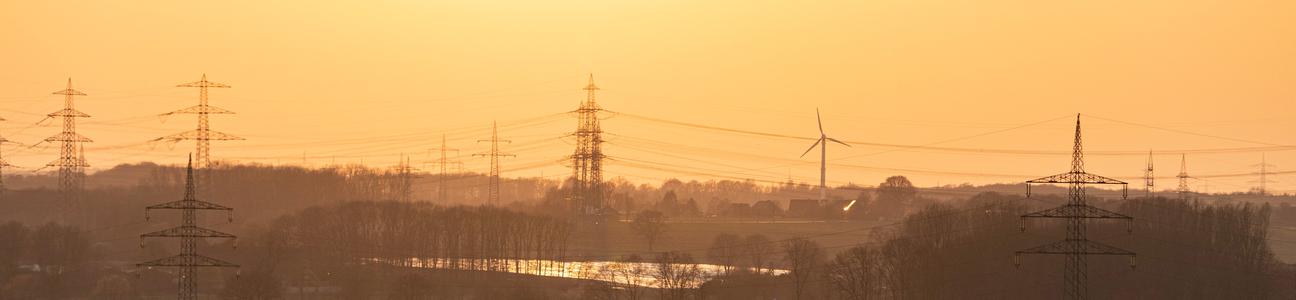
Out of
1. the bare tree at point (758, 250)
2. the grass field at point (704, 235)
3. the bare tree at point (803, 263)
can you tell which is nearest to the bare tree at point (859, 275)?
the bare tree at point (803, 263)

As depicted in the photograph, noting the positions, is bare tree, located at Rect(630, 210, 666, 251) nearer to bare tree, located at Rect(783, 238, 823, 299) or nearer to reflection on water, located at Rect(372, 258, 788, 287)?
reflection on water, located at Rect(372, 258, 788, 287)

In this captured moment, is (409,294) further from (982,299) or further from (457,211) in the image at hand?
(457,211)

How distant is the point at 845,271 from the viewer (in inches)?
4250

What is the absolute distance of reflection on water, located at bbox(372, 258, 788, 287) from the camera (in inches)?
4872

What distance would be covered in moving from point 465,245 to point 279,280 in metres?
34.0

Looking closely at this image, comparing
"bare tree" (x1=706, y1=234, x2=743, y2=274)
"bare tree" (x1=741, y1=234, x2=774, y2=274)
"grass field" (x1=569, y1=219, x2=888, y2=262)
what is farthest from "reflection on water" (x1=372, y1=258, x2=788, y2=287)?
"grass field" (x1=569, y1=219, x2=888, y2=262)

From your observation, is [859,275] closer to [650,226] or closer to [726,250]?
[726,250]

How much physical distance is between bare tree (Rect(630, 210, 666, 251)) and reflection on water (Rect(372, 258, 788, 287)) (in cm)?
2336

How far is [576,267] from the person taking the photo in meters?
137

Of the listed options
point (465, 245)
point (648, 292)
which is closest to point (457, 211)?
point (465, 245)

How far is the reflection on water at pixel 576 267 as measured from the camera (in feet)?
406

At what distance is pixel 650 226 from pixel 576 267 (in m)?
37.4

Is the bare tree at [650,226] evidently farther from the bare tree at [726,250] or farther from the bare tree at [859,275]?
the bare tree at [859,275]

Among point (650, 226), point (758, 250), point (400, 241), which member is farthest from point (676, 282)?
point (650, 226)
